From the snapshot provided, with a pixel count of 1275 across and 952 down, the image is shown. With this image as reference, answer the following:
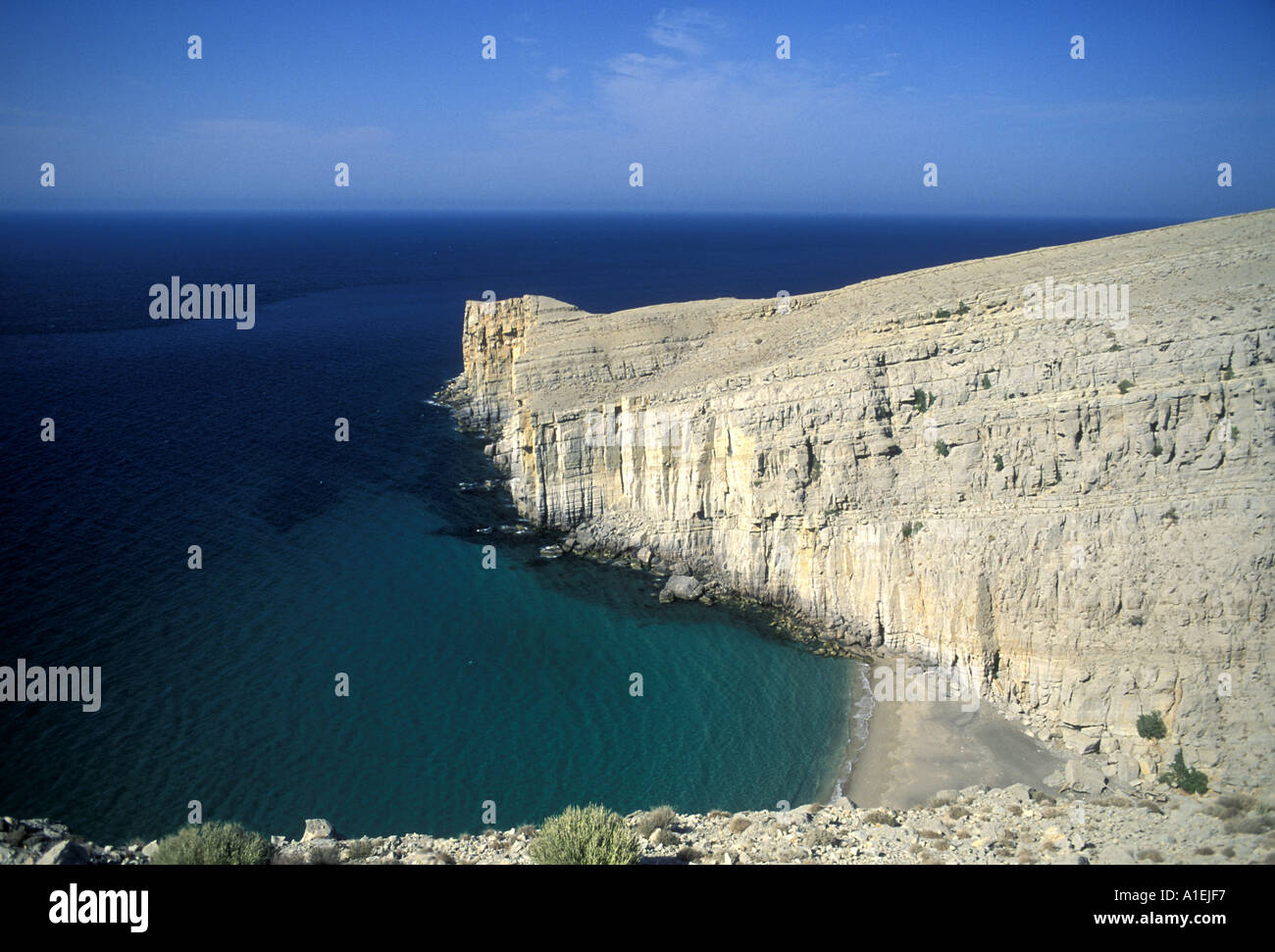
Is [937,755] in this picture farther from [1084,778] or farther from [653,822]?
[653,822]

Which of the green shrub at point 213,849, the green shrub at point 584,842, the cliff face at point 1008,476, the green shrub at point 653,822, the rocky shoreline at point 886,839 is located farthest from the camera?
the cliff face at point 1008,476

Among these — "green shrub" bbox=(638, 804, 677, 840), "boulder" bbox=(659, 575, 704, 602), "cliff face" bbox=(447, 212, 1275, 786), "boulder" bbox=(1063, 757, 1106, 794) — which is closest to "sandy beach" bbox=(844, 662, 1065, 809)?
"boulder" bbox=(1063, 757, 1106, 794)

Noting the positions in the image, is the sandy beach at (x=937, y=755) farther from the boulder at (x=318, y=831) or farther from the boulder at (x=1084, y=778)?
the boulder at (x=318, y=831)

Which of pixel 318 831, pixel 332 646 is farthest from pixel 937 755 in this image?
pixel 332 646

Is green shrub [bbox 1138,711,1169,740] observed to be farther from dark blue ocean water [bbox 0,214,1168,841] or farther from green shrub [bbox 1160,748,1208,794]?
dark blue ocean water [bbox 0,214,1168,841]

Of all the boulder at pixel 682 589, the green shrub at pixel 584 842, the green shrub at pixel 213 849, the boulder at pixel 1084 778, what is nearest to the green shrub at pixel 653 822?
the green shrub at pixel 584 842

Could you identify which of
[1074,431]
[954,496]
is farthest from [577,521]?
[1074,431]

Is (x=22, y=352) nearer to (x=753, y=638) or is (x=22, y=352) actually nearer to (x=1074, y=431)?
(x=753, y=638)
